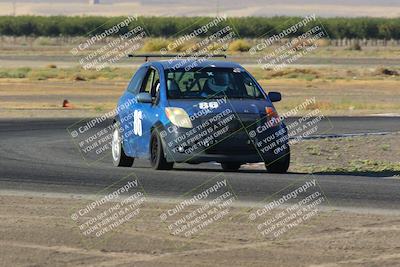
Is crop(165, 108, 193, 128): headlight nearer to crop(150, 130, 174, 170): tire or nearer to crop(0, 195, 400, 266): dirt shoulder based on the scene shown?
crop(150, 130, 174, 170): tire

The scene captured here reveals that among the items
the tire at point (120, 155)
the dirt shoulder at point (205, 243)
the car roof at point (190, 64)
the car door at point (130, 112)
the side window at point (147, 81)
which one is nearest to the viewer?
the dirt shoulder at point (205, 243)

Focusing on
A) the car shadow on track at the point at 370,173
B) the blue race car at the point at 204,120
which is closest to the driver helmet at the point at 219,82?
the blue race car at the point at 204,120

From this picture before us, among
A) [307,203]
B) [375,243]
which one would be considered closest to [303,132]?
[307,203]

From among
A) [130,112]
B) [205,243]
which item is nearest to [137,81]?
[130,112]

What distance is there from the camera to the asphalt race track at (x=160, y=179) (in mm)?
14700

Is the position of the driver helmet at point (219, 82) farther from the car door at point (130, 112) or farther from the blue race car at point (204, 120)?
the car door at point (130, 112)

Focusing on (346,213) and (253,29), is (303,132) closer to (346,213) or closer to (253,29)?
(346,213)

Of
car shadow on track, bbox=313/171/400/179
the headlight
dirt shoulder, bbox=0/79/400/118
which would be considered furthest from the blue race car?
dirt shoulder, bbox=0/79/400/118

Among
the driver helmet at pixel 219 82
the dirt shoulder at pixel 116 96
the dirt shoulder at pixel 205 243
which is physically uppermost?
the dirt shoulder at pixel 205 243

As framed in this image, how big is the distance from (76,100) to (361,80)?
2114 centimetres

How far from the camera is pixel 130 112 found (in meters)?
18.8

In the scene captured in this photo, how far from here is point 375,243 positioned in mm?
10781

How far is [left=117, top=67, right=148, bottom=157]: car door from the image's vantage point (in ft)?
61.1

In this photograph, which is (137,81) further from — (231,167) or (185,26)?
(185,26)
